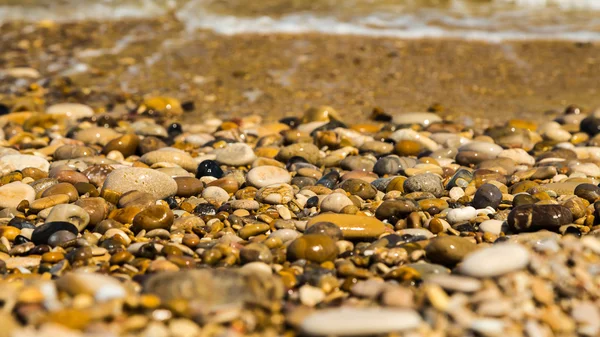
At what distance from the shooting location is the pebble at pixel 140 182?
4672mm

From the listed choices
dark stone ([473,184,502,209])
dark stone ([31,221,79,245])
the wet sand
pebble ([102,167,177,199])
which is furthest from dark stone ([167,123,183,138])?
dark stone ([473,184,502,209])

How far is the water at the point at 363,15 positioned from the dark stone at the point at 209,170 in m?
4.56

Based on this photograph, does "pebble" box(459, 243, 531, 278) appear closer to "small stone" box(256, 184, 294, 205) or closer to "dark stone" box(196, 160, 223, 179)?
"small stone" box(256, 184, 294, 205)

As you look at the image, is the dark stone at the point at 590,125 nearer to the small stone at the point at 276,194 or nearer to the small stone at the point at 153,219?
the small stone at the point at 276,194

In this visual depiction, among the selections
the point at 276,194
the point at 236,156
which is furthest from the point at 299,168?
the point at 276,194

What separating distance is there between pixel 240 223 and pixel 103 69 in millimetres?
4842

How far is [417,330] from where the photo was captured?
2531mm

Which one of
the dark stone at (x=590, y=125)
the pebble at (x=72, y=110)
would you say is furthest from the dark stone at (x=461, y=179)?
the pebble at (x=72, y=110)

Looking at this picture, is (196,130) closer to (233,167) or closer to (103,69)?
(233,167)

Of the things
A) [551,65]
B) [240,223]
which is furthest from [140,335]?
[551,65]

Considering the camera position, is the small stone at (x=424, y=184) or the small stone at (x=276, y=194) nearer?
the small stone at (x=276, y=194)

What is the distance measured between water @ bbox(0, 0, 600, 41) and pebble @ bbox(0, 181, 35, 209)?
5372 mm

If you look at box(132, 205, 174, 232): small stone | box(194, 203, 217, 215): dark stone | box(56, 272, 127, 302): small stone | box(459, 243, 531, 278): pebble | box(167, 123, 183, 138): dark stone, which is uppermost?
box(459, 243, 531, 278): pebble

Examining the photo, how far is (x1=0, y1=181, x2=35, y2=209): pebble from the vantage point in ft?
14.6
